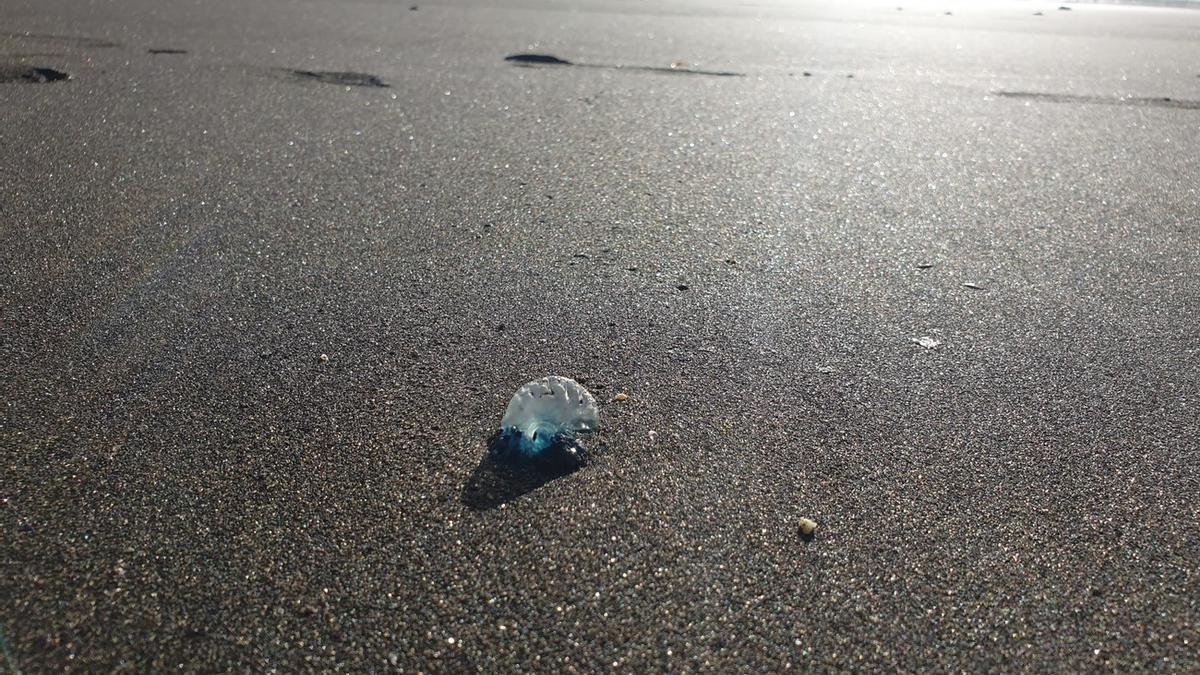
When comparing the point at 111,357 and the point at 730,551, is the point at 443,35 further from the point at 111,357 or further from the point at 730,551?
the point at 730,551

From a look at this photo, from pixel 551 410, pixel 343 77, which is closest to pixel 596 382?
pixel 551 410

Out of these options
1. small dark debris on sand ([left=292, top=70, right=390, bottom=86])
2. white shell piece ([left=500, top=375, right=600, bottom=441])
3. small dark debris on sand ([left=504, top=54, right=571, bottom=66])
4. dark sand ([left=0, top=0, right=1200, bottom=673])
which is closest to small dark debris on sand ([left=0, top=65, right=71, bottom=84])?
dark sand ([left=0, top=0, right=1200, bottom=673])

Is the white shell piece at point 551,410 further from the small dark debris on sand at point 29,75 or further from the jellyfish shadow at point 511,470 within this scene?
the small dark debris on sand at point 29,75

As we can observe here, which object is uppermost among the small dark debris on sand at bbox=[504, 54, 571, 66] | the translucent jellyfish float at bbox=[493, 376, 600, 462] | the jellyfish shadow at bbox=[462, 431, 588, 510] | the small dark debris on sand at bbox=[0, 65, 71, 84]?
the small dark debris on sand at bbox=[504, 54, 571, 66]

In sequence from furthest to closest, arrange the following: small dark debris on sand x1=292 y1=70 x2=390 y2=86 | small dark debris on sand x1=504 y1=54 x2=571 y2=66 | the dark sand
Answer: small dark debris on sand x1=504 y1=54 x2=571 y2=66, small dark debris on sand x1=292 y1=70 x2=390 y2=86, the dark sand

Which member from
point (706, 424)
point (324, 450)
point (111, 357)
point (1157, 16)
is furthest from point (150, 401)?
point (1157, 16)

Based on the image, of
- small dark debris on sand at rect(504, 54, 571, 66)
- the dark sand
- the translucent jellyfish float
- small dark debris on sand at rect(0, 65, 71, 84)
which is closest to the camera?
the dark sand

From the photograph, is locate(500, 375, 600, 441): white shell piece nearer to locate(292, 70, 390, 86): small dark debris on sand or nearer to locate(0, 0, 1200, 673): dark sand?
locate(0, 0, 1200, 673): dark sand
